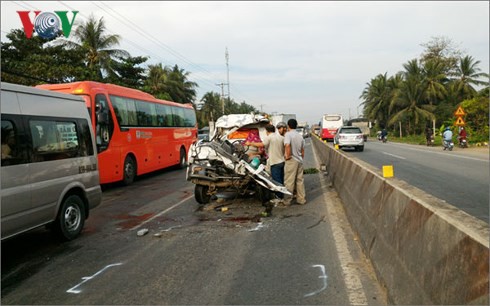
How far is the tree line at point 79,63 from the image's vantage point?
1006 inches

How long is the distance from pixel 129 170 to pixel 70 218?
724 centimetres

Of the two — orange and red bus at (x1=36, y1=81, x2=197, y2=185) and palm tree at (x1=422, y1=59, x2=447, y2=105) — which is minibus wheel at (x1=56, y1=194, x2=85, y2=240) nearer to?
orange and red bus at (x1=36, y1=81, x2=197, y2=185)

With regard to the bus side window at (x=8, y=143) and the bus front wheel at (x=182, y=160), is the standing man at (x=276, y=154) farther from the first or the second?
the bus front wheel at (x=182, y=160)

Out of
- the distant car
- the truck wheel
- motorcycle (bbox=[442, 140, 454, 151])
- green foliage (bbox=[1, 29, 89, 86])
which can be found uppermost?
green foliage (bbox=[1, 29, 89, 86])

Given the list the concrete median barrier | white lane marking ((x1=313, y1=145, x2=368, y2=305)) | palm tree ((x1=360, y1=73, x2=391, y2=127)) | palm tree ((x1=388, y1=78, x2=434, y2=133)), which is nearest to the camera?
the concrete median barrier

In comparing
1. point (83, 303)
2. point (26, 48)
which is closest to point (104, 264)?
point (83, 303)

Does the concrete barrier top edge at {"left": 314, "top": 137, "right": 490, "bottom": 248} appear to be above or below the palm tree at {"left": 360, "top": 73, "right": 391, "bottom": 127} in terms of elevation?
below

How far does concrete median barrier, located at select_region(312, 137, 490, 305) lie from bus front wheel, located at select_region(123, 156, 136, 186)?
381 inches

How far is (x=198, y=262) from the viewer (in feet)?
16.7

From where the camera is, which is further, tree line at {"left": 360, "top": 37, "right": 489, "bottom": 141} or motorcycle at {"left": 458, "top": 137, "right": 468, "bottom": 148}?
tree line at {"left": 360, "top": 37, "right": 489, "bottom": 141}

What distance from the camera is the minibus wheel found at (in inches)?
242

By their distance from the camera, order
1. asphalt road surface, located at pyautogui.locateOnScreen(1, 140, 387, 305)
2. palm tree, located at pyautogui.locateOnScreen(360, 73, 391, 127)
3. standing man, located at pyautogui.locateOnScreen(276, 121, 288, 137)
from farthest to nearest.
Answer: palm tree, located at pyautogui.locateOnScreen(360, 73, 391, 127) → standing man, located at pyautogui.locateOnScreen(276, 121, 288, 137) → asphalt road surface, located at pyautogui.locateOnScreen(1, 140, 387, 305)

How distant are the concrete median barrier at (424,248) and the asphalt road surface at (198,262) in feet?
1.31

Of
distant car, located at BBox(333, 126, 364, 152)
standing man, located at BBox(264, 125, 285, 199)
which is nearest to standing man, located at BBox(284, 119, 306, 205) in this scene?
standing man, located at BBox(264, 125, 285, 199)
